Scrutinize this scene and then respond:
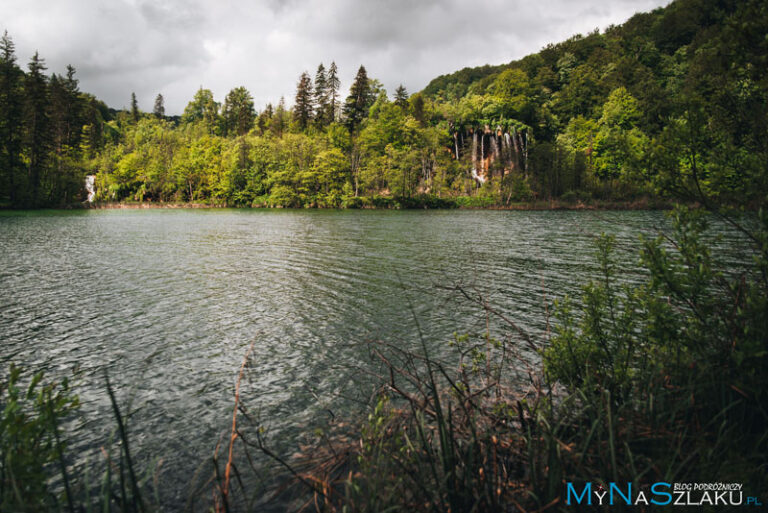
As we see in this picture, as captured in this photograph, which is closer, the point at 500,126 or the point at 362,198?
the point at 362,198

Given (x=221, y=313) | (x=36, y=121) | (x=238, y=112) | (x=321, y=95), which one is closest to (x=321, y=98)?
(x=321, y=95)

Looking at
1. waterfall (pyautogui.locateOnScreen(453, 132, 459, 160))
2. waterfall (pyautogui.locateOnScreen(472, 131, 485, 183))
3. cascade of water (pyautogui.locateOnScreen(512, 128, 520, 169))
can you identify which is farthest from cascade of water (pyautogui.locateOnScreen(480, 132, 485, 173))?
cascade of water (pyautogui.locateOnScreen(512, 128, 520, 169))

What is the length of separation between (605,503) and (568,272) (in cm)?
1135

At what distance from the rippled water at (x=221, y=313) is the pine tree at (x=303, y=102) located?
2919 inches

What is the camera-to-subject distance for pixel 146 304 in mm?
9016

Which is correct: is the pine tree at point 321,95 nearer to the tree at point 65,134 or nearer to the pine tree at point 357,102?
the pine tree at point 357,102

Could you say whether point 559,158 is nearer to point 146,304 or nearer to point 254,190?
point 254,190

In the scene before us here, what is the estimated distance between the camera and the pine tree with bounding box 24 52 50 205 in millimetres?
52000

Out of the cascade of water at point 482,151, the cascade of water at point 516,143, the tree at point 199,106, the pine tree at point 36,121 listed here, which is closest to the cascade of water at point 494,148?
the cascade of water at point 482,151

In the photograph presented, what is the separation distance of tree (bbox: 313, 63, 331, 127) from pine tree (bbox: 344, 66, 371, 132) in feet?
16.8

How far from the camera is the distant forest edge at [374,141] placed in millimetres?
55062

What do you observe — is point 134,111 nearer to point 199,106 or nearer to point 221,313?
point 199,106

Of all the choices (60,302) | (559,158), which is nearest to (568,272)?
(60,302)

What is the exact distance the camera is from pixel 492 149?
6831cm
